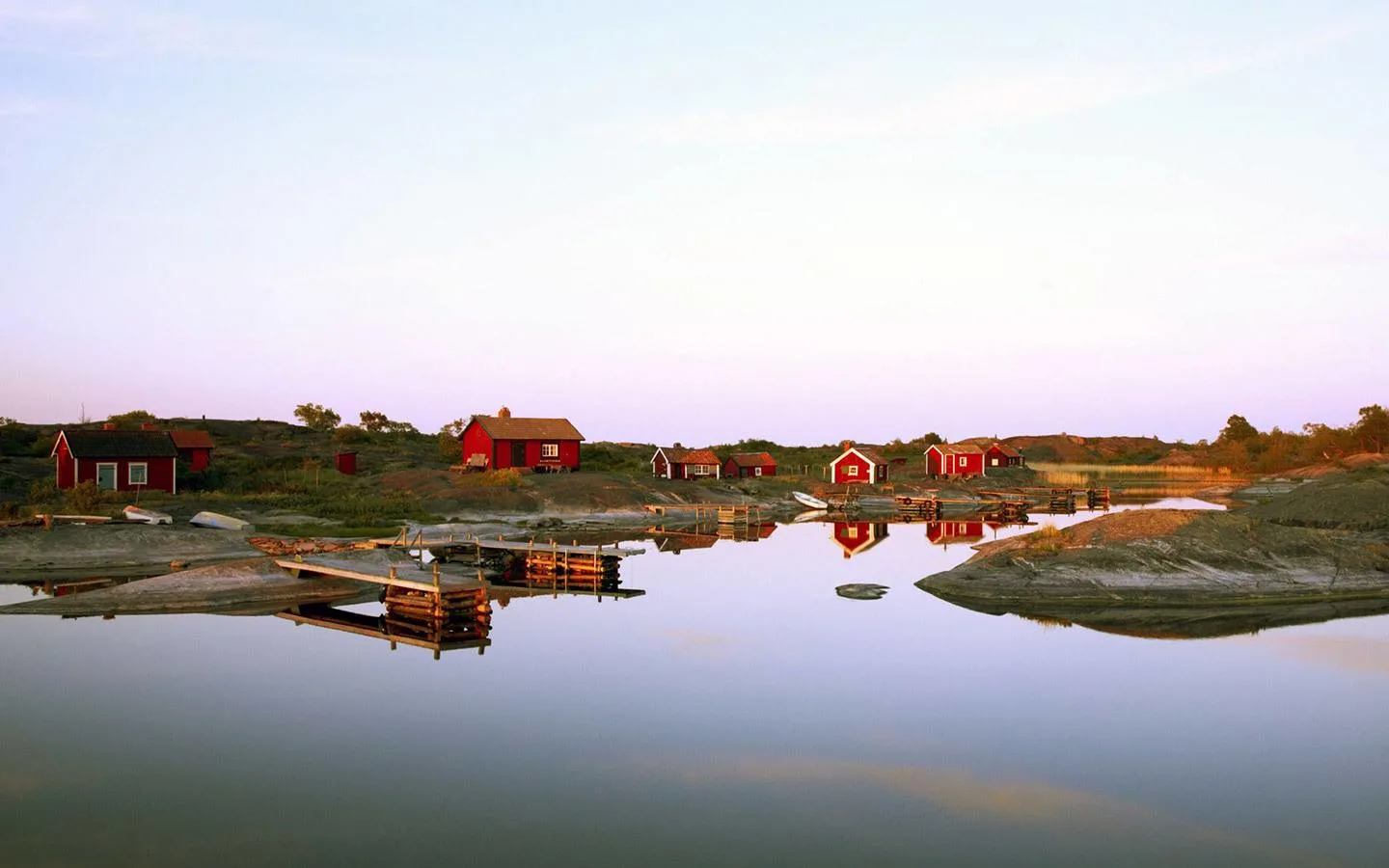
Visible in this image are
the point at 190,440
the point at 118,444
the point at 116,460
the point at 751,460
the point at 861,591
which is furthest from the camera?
the point at 751,460

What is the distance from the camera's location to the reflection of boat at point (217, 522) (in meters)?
45.1

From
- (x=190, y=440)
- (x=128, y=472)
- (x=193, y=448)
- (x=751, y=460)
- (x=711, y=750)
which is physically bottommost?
(x=711, y=750)

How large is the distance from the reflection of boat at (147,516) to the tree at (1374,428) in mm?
119080

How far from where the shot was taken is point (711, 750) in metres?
17.6

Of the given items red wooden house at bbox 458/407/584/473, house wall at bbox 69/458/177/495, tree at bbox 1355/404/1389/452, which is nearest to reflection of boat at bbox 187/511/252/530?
house wall at bbox 69/458/177/495

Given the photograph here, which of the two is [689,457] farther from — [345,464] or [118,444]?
[118,444]

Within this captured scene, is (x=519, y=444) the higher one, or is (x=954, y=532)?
(x=519, y=444)

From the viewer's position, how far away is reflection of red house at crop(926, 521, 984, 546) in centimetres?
5528

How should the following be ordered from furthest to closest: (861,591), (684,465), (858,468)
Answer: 1. (858,468)
2. (684,465)
3. (861,591)

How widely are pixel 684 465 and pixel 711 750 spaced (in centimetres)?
6950

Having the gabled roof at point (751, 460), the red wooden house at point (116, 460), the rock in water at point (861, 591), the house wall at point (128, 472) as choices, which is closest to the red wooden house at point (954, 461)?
the gabled roof at point (751, 460)

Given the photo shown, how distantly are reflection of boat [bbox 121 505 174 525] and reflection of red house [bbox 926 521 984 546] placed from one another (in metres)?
36.2

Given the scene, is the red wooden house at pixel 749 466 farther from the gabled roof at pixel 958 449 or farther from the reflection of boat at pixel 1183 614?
the reflection of boat at pixel 1183 614

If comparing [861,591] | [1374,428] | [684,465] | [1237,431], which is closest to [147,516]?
[861,591]
